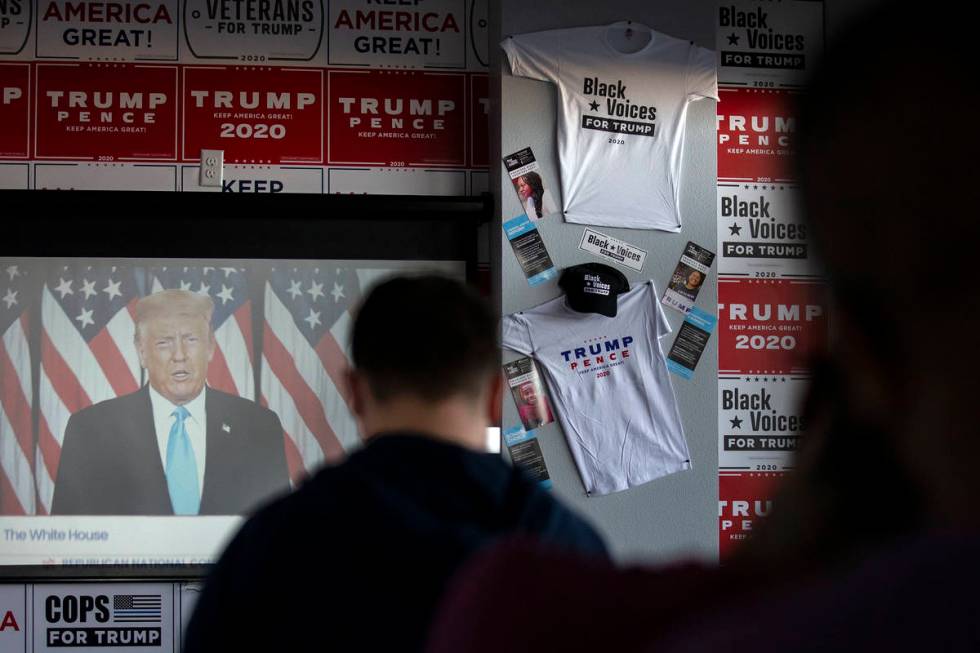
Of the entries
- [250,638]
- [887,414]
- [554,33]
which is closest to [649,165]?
[554,33]

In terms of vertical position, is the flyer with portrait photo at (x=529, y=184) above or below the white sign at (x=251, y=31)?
below

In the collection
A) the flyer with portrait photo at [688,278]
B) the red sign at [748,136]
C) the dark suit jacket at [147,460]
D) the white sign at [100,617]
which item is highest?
the red sign at [748,136]

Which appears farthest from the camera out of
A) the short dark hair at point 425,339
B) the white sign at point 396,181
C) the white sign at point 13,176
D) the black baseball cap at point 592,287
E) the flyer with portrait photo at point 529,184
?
the white sign at point 396,181

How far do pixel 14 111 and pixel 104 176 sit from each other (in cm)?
41

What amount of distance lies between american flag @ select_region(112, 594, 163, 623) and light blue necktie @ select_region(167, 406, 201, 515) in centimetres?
35

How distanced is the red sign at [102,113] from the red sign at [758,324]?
220 centimetres

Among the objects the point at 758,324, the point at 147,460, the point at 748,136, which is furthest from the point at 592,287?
the point at 147,460

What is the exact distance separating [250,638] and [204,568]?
2551mm

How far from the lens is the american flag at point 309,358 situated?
347 cm

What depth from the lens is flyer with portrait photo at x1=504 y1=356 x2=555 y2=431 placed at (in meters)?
3.35

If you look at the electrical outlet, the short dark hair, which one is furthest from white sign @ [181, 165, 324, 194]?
the short dark hair

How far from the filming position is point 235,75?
143 inches

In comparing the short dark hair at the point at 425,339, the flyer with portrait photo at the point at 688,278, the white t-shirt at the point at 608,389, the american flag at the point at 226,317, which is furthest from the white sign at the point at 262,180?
the short dark hair at the point at 425,339

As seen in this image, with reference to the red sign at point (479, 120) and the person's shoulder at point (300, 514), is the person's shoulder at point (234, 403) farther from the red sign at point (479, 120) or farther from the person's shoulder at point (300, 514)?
the person's shoulder at point (300, 514)
